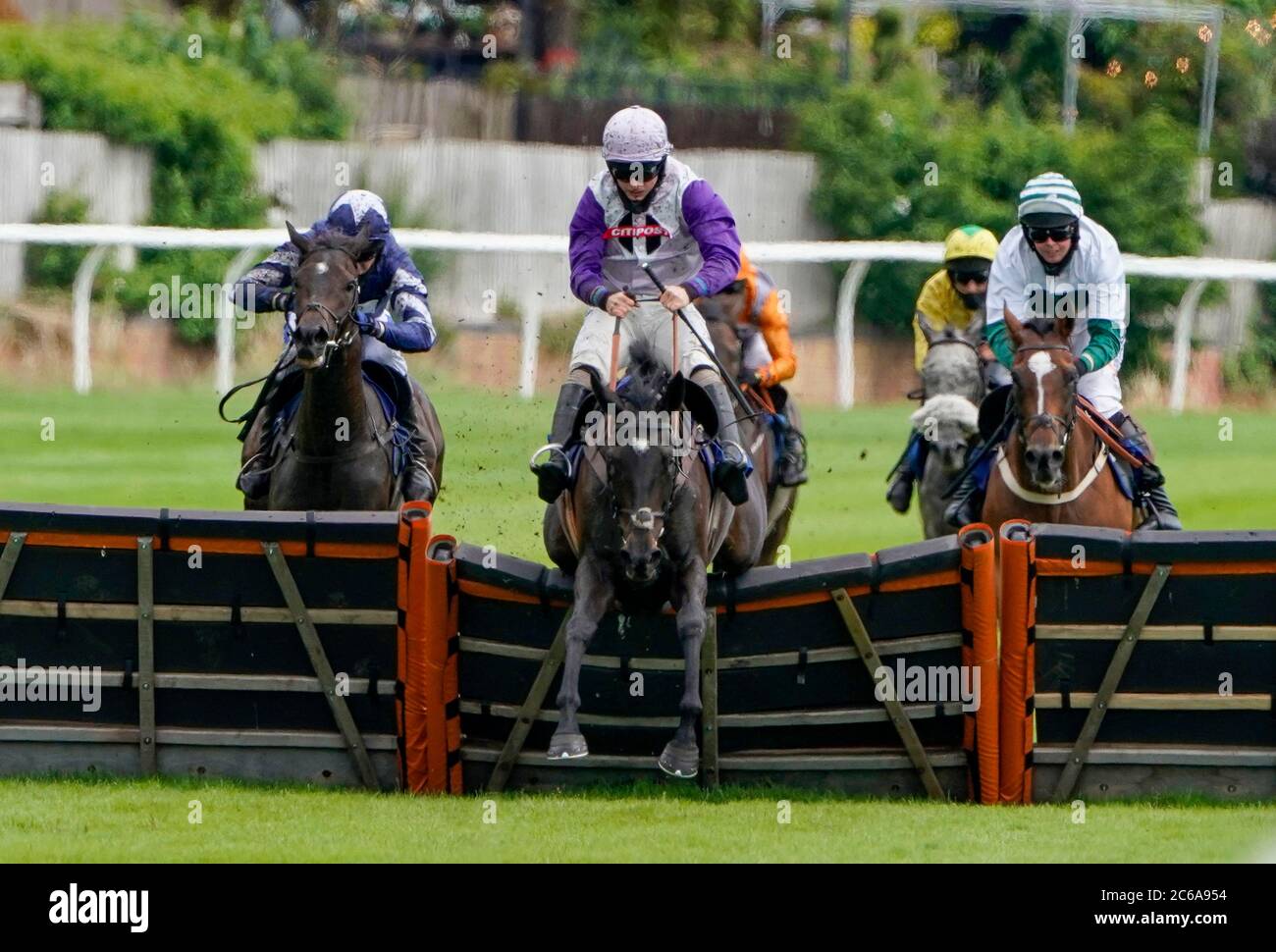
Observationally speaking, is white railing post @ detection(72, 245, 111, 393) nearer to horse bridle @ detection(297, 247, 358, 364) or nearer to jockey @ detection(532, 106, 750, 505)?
horse bridle @ detection(297, 247, 358, 364)

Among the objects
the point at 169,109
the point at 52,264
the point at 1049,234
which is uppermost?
the point at 169,109

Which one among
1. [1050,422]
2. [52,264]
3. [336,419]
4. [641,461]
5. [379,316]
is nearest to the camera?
[641,461]

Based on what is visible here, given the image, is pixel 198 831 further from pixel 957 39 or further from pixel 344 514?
pixel 957 39

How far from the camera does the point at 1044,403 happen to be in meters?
9.76

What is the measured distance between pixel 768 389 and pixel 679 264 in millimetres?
3028

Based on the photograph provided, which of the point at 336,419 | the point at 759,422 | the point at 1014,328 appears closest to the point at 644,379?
the point at 336,419

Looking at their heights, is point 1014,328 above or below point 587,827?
above

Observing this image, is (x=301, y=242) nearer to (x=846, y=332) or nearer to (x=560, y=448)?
(x=560, y=448)

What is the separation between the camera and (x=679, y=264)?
382 inches

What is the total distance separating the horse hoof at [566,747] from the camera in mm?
8281

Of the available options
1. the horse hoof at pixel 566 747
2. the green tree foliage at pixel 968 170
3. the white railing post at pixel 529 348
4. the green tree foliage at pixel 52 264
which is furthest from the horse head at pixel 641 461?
the green tree foliage at pixel 968 170

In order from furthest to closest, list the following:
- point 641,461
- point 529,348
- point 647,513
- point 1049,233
A: point 529,348 → point 1049,233 → point 641,461 → point 647,513

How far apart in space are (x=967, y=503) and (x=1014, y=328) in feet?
3.31

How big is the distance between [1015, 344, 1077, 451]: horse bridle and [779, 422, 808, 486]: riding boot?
9.24ft
